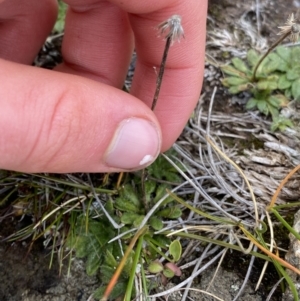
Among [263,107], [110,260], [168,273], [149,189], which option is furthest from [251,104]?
[110,260]

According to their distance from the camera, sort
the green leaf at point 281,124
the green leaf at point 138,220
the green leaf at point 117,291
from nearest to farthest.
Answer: the green leaf at point 117,291 < the green leaf at point 138,220 < the green leaf at point 281,124

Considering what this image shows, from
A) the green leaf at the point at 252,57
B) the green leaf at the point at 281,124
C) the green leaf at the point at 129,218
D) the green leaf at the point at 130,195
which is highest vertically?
the green leaf at the point at 252,57

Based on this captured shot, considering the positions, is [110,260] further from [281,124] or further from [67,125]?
[281,124]

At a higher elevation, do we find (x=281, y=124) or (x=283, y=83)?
(x=283, y=83)

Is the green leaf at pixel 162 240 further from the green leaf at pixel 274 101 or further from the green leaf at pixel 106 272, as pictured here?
the green leaf at pixel 274 101

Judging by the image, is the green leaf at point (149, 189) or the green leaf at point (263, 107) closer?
the green leaf at point (149, 189)

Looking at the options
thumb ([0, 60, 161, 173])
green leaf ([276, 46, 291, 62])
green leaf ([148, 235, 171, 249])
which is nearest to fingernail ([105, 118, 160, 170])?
thumb ([0, 60, 161, 173])

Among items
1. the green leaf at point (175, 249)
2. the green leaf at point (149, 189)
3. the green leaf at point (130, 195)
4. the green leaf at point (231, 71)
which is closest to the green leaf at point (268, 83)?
the green leaf at point (231, 71)

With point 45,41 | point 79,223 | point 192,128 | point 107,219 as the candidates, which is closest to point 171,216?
point 107,219
